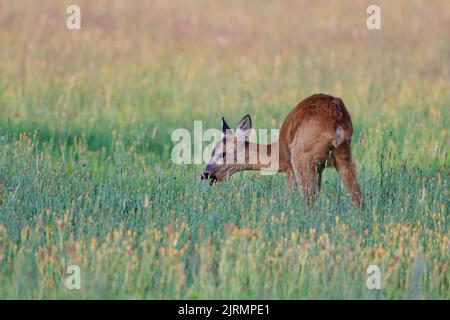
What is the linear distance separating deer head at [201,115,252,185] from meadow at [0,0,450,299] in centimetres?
49

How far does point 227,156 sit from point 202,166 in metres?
1.76

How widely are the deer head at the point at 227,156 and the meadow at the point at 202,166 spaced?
491mm

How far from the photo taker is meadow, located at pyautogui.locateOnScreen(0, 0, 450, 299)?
26.5 feet

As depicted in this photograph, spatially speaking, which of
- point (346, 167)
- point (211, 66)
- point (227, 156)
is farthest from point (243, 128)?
point (211, 66)

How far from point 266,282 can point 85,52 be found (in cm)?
1193

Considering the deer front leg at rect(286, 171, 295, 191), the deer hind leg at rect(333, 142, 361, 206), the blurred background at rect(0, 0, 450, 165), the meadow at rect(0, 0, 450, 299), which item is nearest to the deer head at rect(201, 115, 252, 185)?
the meadow at rect(0, 0, 450, 299)

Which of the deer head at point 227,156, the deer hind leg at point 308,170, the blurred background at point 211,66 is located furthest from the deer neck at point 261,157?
the blurred background at point 211,66

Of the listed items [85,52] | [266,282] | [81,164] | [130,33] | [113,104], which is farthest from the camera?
[130,33]

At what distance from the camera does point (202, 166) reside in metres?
13.3

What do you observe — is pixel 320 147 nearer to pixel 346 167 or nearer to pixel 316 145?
pixel 316 145

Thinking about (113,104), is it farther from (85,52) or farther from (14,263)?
(14,263)

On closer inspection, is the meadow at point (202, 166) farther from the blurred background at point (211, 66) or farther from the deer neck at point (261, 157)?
the deer neck at point (261, 157)

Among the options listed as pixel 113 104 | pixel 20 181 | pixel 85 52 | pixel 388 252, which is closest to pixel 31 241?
pixel 20 181

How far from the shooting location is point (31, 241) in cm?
859
